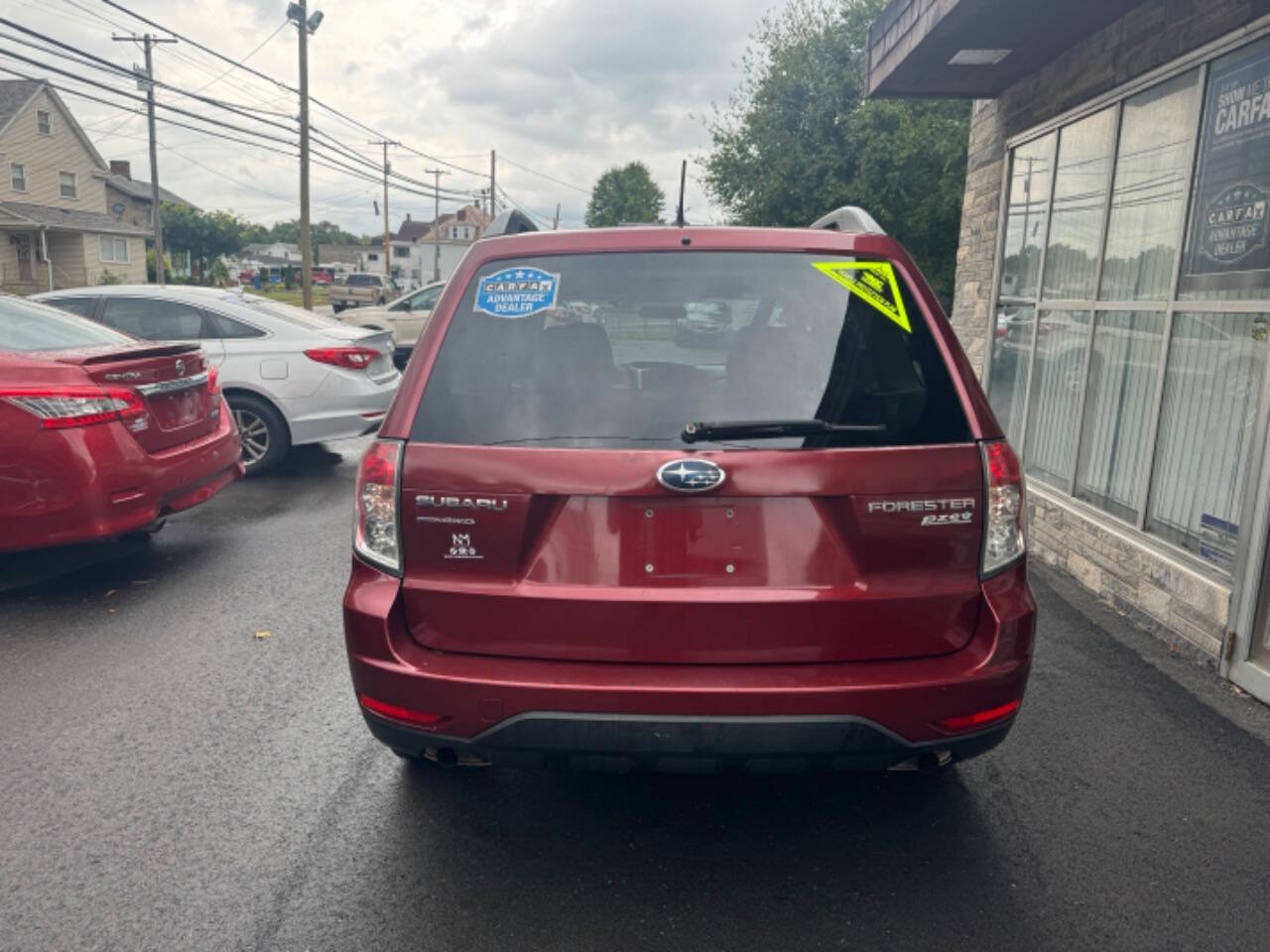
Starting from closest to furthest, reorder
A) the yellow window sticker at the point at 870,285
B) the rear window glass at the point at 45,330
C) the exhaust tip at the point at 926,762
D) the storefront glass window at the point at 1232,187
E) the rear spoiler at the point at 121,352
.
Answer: the exhaust tip at the point at 926,762, the yellow window sticker at the point at 870,285, the storefront glass window at the point at 1232,187, the rear spoiler at the point at 121,352, the rear window glass at the point at 45,330

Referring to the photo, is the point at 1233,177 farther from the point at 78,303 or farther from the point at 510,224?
the point at 78,303

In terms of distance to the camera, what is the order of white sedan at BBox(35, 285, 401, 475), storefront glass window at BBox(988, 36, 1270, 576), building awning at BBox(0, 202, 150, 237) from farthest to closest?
building awning at BBox(0, 202, 150, 237) → white sedan at BBox(35, 285, 401, 475) → storefront glass window at BBox(988, 36, 1270, 576)

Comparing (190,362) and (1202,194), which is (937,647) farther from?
(190,362)

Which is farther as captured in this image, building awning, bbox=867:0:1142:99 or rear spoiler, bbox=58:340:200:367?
building awning, bbox=867:0:1142:99

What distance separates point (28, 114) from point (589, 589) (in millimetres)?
51891

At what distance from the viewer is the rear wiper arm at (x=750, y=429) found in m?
2.54

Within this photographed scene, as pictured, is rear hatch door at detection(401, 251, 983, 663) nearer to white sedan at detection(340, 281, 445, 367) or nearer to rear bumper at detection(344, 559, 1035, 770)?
rear bumper at detection(344, 559, 1035, 770)

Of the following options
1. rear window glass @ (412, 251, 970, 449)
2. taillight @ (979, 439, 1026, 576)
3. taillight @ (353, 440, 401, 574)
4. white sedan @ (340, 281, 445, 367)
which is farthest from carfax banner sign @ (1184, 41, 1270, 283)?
white sedan @ (340, 281, 445, 367)

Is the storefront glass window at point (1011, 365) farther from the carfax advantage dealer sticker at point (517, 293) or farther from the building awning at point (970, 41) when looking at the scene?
the carfax advantage dealer sticker at point (517, 293)

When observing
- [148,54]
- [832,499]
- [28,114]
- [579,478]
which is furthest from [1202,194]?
[28,114]

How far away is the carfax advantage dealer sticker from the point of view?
2770mm

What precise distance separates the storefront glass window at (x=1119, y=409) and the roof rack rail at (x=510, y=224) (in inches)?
147

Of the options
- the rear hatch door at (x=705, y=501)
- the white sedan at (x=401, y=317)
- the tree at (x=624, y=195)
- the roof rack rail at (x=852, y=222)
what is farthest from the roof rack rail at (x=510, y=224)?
the tree at (x=624, y=195)

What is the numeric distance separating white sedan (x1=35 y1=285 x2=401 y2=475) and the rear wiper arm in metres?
6.54
